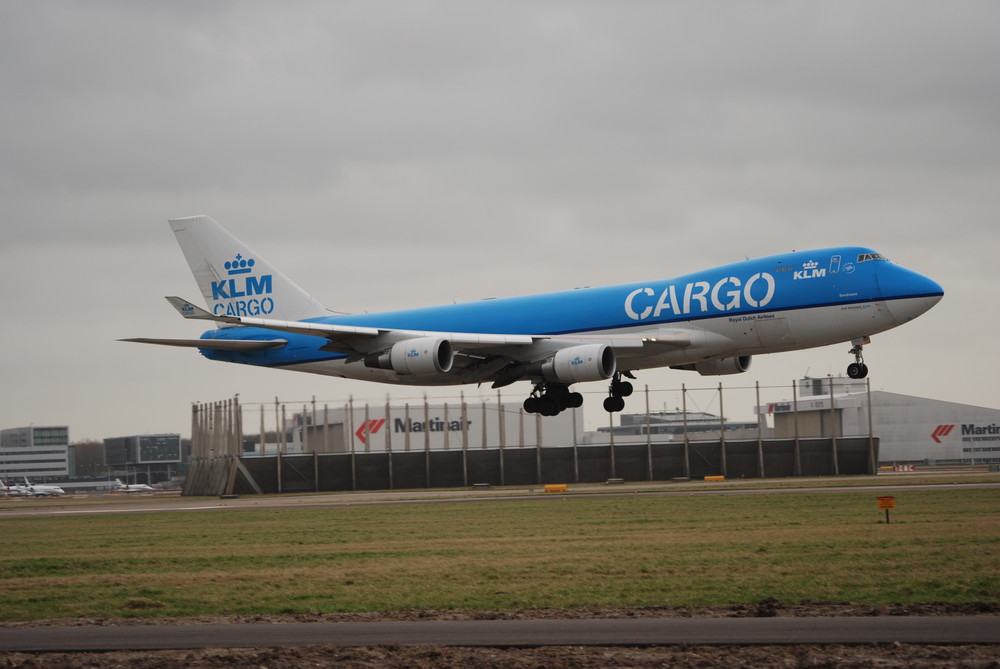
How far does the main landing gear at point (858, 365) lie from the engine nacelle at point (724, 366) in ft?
24.4

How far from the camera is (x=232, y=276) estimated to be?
190ft

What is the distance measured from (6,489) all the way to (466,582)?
5260 inches

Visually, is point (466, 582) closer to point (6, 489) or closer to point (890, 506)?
point (890, 506)

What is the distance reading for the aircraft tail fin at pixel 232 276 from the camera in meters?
57.5

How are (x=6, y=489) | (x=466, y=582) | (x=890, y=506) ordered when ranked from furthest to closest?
(x=6, y=489), (x=890, y=506), (x=466, y=582)

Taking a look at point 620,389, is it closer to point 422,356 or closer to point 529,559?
point 422,356

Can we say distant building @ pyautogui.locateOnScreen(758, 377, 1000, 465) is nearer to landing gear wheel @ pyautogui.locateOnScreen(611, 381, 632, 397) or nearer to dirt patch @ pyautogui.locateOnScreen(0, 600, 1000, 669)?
landing gear wheel @ pyautogui.locateOnScreen(611, 381, 632, 397)

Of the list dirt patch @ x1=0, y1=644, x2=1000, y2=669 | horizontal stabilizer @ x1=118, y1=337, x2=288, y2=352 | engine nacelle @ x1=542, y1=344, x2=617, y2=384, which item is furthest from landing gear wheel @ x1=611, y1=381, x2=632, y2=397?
dirt patch @ x1=0, y1=644, x2=1000, y2=669

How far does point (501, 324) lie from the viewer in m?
48.9

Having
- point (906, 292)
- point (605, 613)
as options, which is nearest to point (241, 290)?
point (906, 292)

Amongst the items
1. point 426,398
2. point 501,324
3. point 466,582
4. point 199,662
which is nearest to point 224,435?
point 426,398

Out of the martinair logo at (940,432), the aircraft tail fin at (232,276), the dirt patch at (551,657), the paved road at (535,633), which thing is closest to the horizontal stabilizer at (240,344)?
the aircraft tail fin at (232,276)

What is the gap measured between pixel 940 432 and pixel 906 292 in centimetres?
9044

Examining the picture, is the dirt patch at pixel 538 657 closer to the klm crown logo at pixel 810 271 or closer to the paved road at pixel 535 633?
the paved road at pixel 535 633
